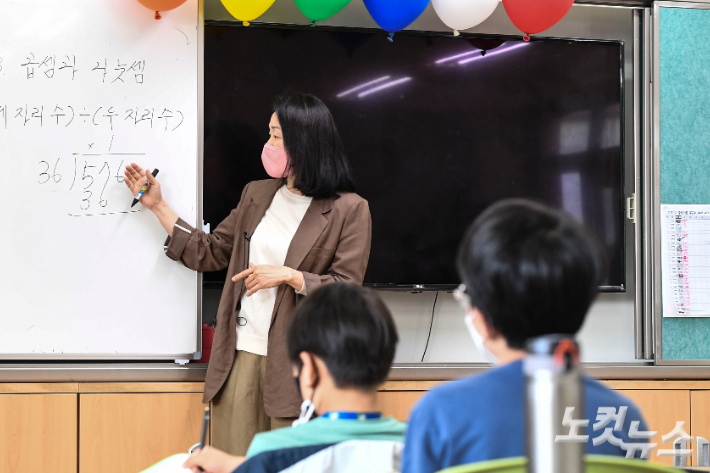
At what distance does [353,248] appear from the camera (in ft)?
6.35

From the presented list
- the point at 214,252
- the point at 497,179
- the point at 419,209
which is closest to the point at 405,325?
the point at 419,209

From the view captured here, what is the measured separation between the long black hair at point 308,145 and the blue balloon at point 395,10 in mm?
480

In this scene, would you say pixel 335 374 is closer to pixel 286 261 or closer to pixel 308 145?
pixel 286 261

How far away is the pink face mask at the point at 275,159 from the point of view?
194cm

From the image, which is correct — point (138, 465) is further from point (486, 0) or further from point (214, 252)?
point (486, 0)

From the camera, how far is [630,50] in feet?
8.78

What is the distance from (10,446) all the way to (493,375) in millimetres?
1894

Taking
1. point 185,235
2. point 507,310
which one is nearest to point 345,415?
point 507,310

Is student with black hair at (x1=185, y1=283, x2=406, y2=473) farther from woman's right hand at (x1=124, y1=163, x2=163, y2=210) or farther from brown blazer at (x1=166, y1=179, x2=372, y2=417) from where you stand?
woman's right hand at (x1=124, y1=163, x2=163, y2=210)

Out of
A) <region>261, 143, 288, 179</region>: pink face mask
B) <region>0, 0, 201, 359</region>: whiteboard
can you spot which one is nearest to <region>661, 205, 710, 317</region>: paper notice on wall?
<region>261, 143, 288, 179</region>: pink face mask

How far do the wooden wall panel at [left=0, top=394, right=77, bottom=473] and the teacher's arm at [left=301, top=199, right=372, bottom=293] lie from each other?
36.4 inches

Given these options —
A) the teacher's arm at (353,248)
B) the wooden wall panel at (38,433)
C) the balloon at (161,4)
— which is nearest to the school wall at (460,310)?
the balloon at (161,4)

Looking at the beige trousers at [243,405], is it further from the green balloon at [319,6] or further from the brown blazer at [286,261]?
the green balloon at [319,6]

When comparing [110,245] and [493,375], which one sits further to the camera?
[110,245]
